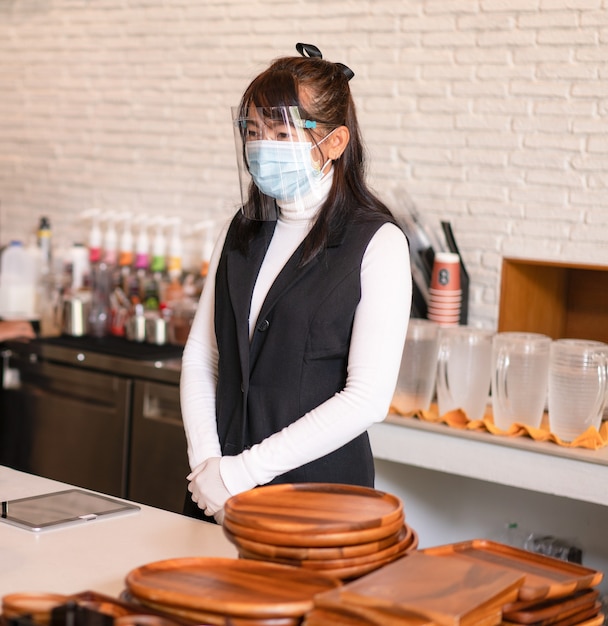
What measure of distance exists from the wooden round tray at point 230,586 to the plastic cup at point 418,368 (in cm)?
184

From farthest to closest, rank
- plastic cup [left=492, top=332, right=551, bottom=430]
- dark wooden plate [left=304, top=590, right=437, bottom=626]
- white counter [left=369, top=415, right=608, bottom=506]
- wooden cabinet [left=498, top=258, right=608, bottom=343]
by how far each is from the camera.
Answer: wooden cabinet [left=498, top=258, right=608, bottom=343], plastic cup [left=492, top=332, right=551, bottom=430], white counter [left=369, top=415, right=608, bottom=506], dark wooden plate [left=304, top=590, right=437, bottom=626]

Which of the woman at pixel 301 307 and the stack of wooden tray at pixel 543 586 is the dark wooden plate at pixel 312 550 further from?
the woman at pixel 301 307

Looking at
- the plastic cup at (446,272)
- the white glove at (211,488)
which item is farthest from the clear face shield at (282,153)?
the plastic cup at (446,272)

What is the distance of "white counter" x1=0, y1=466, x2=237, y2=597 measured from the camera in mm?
1489

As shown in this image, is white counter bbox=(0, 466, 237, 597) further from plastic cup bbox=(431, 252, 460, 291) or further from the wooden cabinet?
the wooden cabinet

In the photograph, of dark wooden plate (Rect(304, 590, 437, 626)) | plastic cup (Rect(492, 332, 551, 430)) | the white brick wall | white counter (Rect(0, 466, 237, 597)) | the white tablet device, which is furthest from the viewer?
the white brick wall

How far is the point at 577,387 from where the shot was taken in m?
2.84

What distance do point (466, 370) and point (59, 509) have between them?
1.58m

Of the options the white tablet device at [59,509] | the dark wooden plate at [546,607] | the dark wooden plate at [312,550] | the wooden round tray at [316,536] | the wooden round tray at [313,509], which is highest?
the wooden round tray at [313,509]

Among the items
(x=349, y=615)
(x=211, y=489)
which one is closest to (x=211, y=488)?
(x=211, y=489)

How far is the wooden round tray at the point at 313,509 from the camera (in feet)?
4.31

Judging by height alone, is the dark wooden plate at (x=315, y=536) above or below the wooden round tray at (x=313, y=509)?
below

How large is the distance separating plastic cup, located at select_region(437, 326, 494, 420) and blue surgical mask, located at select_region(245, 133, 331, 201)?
3.74ft

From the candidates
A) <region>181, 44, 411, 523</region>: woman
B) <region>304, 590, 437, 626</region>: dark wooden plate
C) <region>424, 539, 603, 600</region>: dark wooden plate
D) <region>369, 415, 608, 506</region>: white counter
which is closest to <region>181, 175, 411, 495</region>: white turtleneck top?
<region>181, 44, 411, 523</region>: woman
